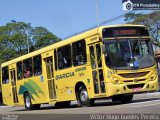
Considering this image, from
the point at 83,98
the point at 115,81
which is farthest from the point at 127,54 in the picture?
the point at 83,98

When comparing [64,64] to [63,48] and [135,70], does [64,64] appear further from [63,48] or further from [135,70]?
[135,70]

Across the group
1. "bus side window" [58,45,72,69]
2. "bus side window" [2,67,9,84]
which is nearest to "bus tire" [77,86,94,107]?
"bus side window" [58,45,72,69]

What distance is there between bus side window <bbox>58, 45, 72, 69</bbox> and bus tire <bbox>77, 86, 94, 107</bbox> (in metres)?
1.36

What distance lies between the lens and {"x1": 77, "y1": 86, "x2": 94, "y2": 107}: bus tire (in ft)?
65.5

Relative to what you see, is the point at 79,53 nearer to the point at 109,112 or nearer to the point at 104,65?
the point at 104,65

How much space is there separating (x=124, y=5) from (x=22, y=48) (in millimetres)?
39739

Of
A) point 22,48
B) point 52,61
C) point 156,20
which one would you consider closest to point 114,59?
point 52,61

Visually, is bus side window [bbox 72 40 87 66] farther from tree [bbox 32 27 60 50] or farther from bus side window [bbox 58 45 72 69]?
tree [bbox 32 27 60 50]

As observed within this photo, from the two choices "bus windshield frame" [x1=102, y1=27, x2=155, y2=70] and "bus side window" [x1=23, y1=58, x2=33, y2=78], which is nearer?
"bus windshield frame" [x1=102, y1=27, x2=155, y2=70]

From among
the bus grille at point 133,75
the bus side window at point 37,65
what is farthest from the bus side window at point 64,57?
the bus grille at point 133,75

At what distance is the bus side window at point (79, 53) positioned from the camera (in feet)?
65.4

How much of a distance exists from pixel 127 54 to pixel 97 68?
53.1 inches

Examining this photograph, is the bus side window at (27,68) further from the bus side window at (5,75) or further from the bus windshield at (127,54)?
the bus windshield at (127,54)

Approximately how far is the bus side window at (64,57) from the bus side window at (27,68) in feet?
12.9
